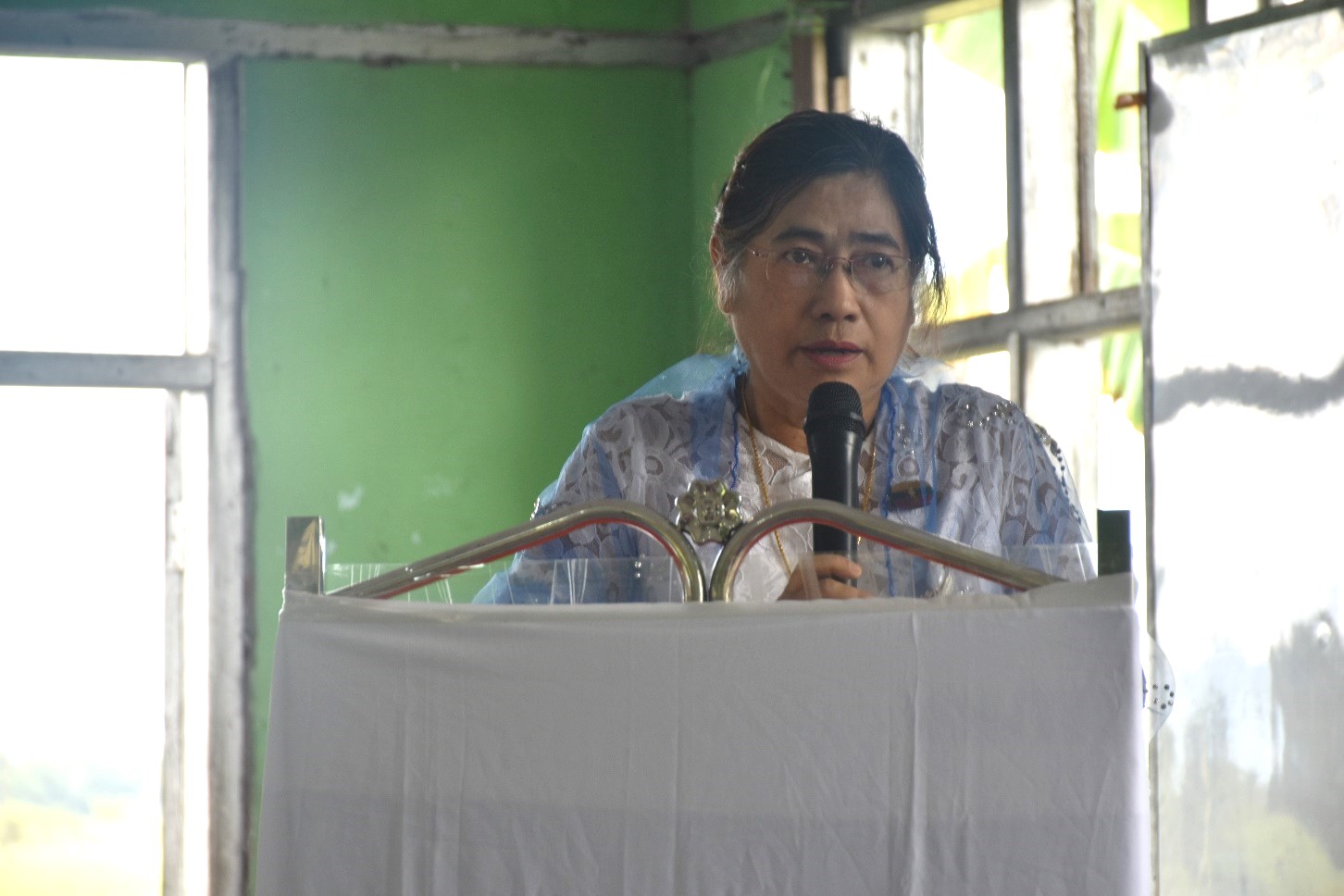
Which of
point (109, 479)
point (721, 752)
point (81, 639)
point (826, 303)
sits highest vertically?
point (826, 303)

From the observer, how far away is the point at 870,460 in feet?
5.09

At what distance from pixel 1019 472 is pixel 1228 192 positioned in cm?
103

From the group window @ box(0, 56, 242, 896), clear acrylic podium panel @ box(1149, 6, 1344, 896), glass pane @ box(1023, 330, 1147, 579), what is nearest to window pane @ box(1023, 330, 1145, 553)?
glass pane @ box(1023, 330, 1147, 579)

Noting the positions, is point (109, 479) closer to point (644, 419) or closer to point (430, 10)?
point (430, 10)

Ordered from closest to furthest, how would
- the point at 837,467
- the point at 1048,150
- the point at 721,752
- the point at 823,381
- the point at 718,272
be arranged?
the point at 721,752 → the point at 837,467 → the point at 823,381 → the point at 718,272 → the point at 1048,150

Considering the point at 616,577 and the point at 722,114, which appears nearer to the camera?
the point at 616,577

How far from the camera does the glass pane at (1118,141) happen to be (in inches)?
105

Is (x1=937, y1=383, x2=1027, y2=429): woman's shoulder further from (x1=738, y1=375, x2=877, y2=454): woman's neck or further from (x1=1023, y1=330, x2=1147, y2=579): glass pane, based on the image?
(x1=1023, y1=330, x2=1147, y2=579): glass pane

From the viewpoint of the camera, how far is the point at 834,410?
1.17m

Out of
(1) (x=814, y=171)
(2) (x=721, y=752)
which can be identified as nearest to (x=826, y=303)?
(1) (x=814, y=171)

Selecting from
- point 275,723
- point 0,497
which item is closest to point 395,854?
point 275,723

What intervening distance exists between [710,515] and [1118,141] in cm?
201

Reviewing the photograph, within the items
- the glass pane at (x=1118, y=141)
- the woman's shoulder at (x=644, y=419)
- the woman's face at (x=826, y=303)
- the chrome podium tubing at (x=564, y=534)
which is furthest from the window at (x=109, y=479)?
the chrome podium tubing at (x=564, y=534)

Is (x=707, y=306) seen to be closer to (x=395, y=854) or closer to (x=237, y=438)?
(x=237, y=438)
